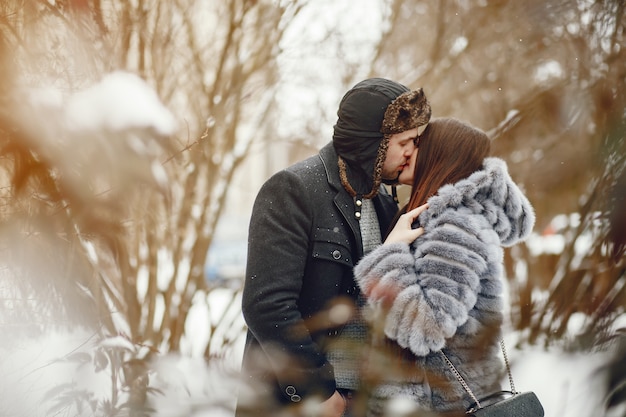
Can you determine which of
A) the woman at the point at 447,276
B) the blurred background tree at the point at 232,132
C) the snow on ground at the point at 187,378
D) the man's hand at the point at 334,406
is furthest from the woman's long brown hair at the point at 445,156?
the snow on ground at the point at 187,378

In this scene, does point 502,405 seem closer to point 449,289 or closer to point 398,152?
point 449,289

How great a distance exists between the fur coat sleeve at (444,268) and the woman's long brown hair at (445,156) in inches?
2.8

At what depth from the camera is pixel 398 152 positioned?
7.79 ft

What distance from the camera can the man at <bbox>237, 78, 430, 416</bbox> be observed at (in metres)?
2.16

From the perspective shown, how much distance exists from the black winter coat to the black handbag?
0.43 meters

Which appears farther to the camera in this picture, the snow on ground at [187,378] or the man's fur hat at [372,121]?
the snow on ground at [187,378]

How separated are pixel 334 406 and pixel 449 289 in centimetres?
58

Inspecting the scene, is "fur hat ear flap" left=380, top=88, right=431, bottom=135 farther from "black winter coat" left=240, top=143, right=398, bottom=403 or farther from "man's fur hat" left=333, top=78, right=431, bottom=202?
"black winter coat" left=240, top=143, right=398, bottom=403

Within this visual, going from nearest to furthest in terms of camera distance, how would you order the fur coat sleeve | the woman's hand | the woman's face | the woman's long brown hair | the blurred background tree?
the fur coat sleeve → the woman's hand → the woman's long brown hair → the woman's face → the blurred background tree

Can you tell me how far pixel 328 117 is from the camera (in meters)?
4.82

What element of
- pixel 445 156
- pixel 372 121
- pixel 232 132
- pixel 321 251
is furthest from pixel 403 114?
pixel 232 132

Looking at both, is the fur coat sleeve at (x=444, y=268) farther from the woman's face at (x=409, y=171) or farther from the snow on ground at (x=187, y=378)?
the snow on ground at (x=187, y=378)

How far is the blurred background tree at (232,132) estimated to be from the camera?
8.76 feet

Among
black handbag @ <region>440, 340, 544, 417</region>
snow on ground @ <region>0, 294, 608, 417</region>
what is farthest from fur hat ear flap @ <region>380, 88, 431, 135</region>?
snow on ground @ <region>0, 294, 608, 417</region>
